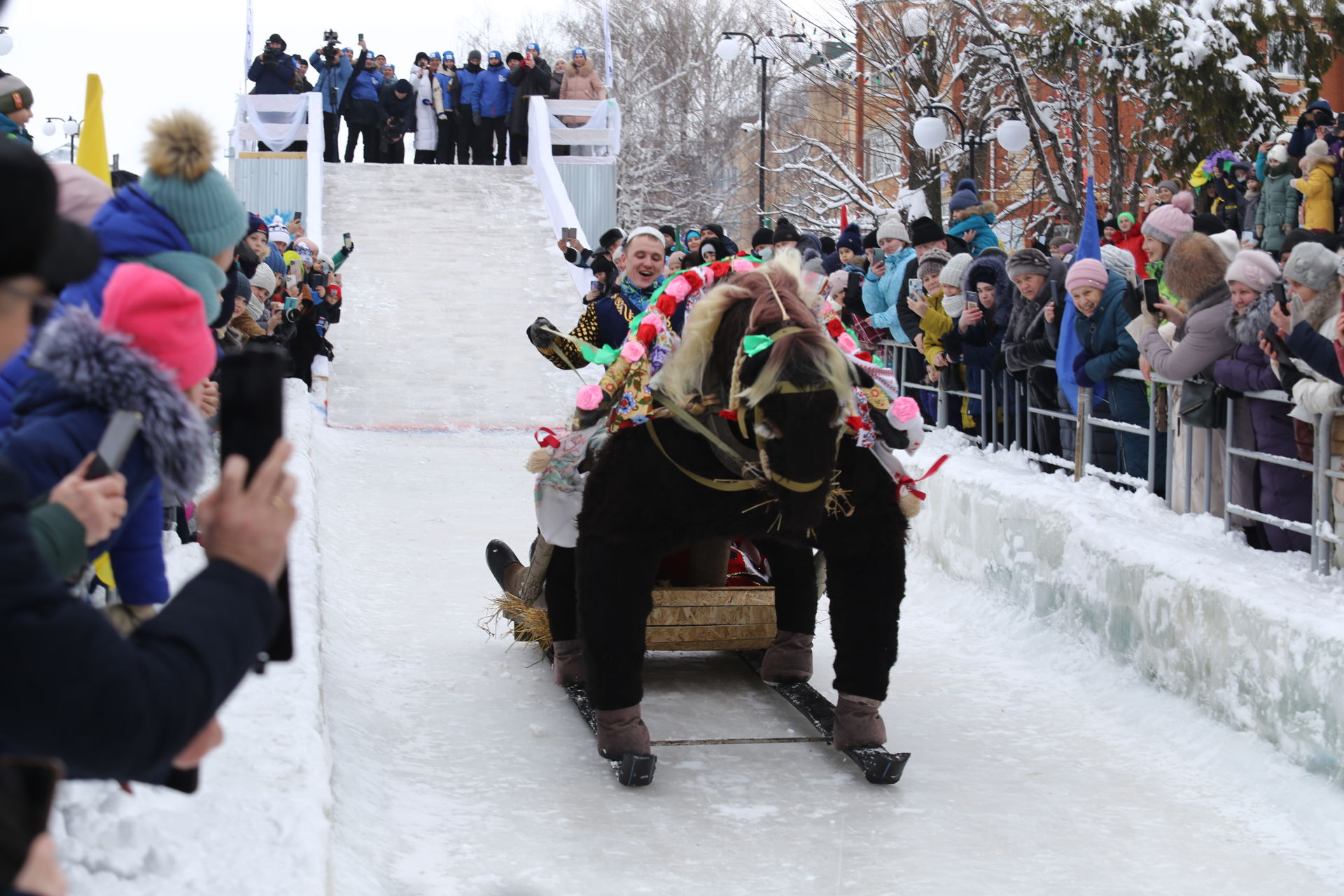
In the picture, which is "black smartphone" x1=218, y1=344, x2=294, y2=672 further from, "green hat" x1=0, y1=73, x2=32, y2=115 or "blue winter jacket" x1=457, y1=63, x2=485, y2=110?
"blue winter jacket" x1=457, y1=63, x2=485, y2=110

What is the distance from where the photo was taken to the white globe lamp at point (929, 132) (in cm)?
1822

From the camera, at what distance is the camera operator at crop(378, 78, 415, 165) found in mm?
23906

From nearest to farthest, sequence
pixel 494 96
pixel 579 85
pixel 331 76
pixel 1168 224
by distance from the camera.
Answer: pixel 1168 224 < pixel 331 76 < pixel 494 96 < pixel 579 85

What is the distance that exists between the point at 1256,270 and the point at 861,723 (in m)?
2.36

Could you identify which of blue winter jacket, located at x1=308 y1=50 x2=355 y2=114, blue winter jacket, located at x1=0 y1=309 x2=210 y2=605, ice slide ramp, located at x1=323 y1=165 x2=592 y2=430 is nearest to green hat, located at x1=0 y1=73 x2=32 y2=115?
blue winter jacket, located at x1=0 y1=309 x2=210 y2=605

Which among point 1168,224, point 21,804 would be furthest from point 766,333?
point 1168,224

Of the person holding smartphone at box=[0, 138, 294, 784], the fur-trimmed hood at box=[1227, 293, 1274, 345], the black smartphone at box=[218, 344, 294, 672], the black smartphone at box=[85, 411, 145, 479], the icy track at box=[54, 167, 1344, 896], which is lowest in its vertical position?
the icy track at box=[54, 167, 1344, 896]

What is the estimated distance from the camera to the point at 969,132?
22.5 meters

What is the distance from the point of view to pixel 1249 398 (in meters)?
5.64

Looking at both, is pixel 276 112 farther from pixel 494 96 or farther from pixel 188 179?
pixel 188 179

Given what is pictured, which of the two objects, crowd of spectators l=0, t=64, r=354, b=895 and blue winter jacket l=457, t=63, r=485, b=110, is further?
blue winter jacket l=457, t=63, r=485, b=110

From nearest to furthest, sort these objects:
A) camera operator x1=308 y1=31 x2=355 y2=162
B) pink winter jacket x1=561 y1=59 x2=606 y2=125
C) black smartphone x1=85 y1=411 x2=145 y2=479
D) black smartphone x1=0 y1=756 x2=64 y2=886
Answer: black smartphone x1=0 y1=756 x2=64 y2=886, black smartphone x1=85 y1=411 x2=145 y2=479, camera operator x1=308 y1=31 x2=355 y2=162, pink winter jacket x1=561 y1=59 x2=606 y2=125

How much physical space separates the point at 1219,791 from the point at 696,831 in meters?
1.66

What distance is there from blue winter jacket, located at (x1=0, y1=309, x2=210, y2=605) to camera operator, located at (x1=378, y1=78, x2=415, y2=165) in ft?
73.3
